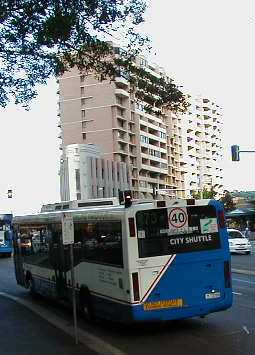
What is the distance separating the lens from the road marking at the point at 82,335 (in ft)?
35.7

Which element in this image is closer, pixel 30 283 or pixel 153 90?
pixel 153 90

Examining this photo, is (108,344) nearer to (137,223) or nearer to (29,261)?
(137,223)

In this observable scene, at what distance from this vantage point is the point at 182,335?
12125 millimetres

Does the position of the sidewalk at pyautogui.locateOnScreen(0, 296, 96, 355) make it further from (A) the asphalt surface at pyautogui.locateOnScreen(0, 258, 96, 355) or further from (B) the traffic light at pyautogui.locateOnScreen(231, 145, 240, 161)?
(B) the traffic light at pyautogui.locateOnScreen(231, 145, 240, 161)

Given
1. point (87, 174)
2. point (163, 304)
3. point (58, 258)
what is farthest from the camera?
point (87, 174)

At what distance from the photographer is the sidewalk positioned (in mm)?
11016

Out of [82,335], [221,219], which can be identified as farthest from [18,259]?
[221,219]

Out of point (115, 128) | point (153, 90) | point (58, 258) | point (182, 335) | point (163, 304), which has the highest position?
point (115, 128)

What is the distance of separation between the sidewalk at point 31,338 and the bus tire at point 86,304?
2.69ft

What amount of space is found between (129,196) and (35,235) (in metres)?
7.16

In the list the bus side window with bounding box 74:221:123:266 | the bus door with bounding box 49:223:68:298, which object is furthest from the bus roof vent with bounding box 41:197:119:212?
the bus side window with bounding box 74:221:123:266

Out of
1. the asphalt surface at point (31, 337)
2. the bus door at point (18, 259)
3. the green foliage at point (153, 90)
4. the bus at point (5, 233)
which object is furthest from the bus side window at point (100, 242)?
the bus at point (5, 233)

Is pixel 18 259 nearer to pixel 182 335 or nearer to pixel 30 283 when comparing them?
pixel 30 283

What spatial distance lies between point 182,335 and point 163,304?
70cm
